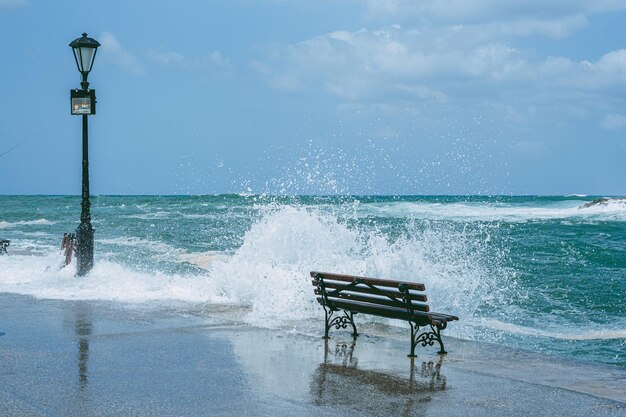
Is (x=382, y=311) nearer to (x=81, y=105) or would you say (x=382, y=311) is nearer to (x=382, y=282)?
(x=382, y=282)

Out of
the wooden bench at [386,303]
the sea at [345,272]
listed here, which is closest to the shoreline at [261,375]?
the wooden bench at [386,303]

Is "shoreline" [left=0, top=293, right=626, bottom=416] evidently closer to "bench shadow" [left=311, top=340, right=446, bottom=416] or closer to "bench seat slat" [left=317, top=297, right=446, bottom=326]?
"bench shadow" [left=311, top=340, right=446, bottom=416]

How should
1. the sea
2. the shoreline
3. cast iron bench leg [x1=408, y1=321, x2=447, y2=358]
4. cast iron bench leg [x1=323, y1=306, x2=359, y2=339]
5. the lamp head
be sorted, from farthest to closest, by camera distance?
the lamp head
the sea
cast iron bench leg [x1=323, y1=306, x2=359, y2=339]
cast iron bench leg [x1=408, y1=321, x2=447, y2=358]
the shoreline

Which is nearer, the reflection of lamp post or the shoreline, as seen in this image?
the shoreline

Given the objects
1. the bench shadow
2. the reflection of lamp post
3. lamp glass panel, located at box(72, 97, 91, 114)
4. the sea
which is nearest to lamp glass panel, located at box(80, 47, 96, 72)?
the reflection of lamp post

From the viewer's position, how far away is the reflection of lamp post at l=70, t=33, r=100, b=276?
43.7 feet

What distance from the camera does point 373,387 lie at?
6.35 m

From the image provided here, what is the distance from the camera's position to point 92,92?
44.2ft

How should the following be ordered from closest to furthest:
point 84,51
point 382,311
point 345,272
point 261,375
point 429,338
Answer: point 261,375 → point 429,338 → point 382,311 → point 345,272 → point 84,51

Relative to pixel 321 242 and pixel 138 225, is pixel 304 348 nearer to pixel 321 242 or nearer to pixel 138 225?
pixel 321 242

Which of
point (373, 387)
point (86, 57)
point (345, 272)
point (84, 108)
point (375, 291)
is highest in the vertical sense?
point (86, 57)

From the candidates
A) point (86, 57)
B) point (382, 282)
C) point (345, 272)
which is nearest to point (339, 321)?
point (382, 282)

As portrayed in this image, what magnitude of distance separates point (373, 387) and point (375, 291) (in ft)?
6.04

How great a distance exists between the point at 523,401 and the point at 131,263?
61.1ft
